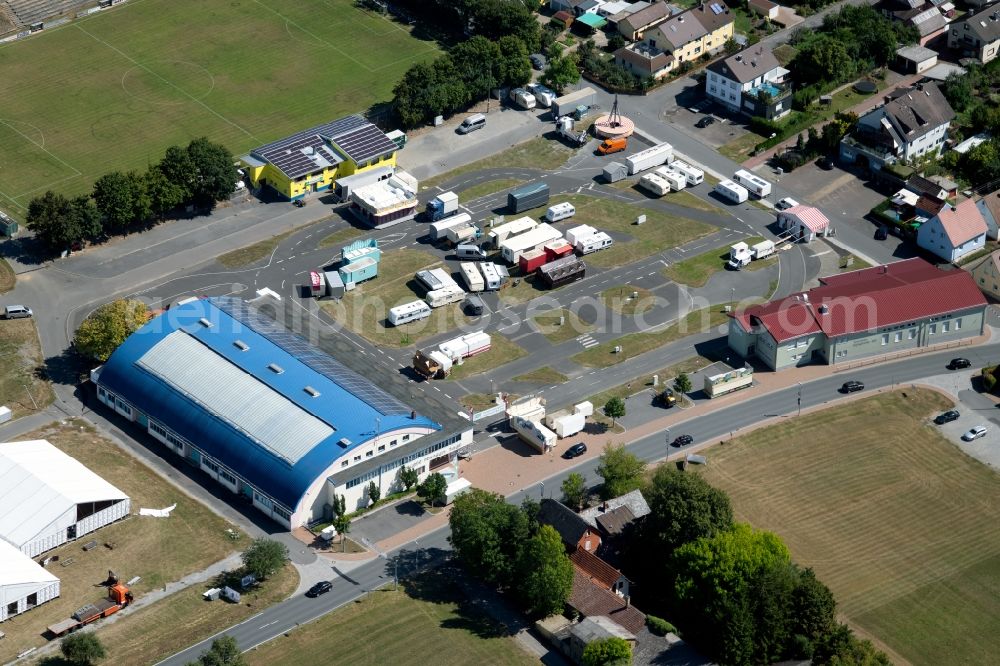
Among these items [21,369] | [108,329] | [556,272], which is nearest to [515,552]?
[556,272]

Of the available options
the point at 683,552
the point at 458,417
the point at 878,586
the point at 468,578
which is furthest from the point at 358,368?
the point at 878,586

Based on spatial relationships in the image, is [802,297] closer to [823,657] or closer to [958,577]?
[958,577]

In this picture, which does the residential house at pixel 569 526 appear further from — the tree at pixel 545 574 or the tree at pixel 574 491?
the tree at pixel 574 491

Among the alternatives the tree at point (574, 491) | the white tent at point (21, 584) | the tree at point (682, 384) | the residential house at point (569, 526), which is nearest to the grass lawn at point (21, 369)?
the white tent at point (21, 584)

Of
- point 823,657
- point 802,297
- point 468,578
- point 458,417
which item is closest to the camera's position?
point 823,657

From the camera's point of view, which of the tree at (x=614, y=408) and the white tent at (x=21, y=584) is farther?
the tree at (x=614, y=408)

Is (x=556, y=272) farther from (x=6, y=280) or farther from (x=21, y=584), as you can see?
(x=21, y=584)

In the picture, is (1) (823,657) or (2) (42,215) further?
(2) (42,215)

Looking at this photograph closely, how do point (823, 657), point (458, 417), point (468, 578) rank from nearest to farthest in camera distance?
1. point (823, 657)
2. point (468, 578)
3. point (458, 417)
